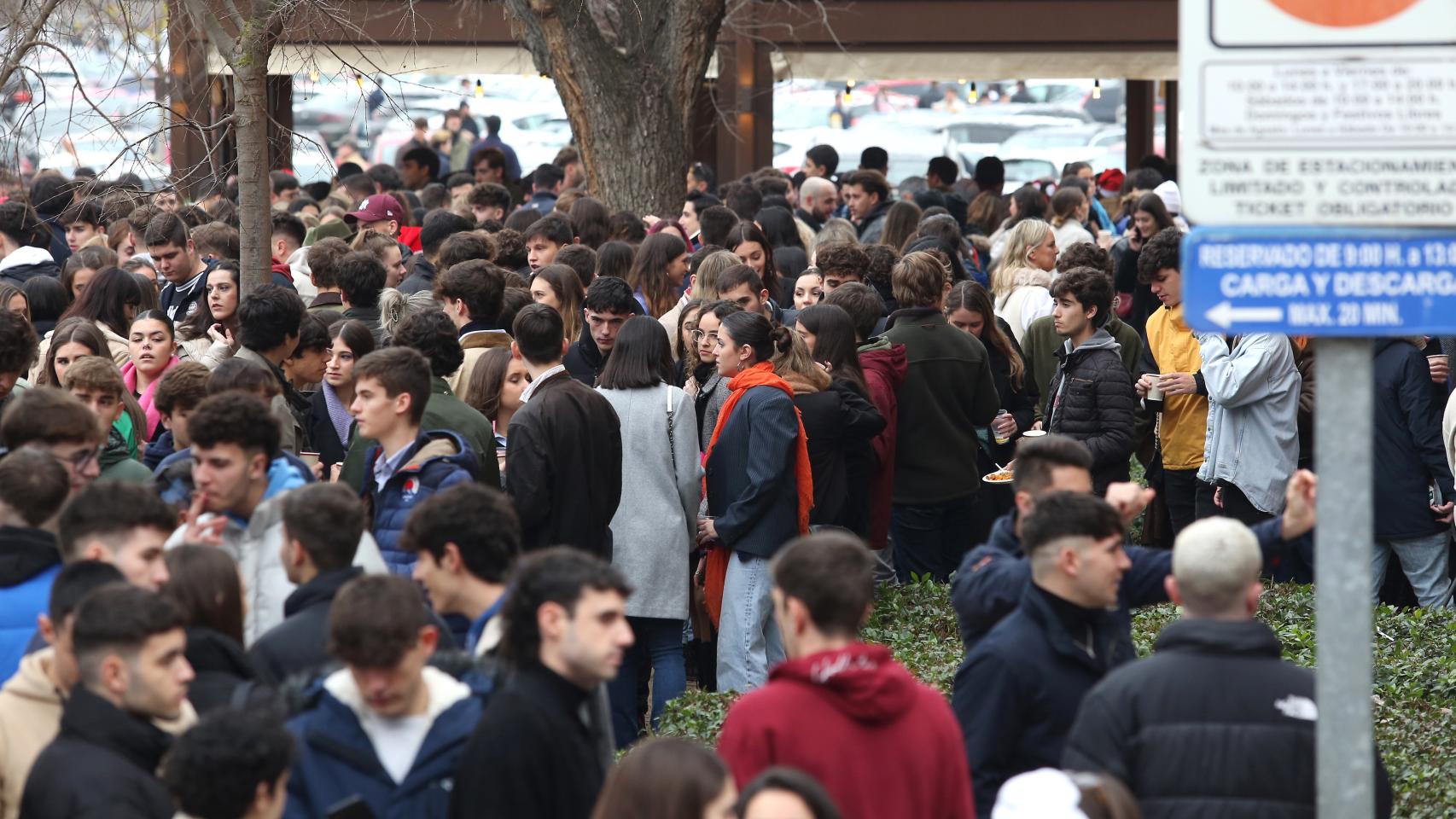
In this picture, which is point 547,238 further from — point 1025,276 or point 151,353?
point 151,353

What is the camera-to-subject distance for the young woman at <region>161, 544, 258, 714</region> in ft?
13.8

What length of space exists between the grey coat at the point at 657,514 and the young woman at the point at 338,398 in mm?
1054

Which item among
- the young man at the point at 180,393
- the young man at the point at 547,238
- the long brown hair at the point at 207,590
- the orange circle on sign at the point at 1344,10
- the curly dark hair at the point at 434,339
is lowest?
the long brown hair at the point at 207,590

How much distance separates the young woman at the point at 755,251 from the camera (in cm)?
1053

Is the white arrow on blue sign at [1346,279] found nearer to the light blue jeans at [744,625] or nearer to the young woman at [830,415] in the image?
the light blue jeans at [744,625]

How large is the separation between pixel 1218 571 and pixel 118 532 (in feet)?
9.01

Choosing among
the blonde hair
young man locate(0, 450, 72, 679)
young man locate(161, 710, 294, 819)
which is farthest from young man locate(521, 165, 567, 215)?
young man locate(161, 710, 294, 819)

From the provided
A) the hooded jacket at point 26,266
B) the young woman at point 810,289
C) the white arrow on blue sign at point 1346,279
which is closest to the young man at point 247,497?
the white arrow on blue sign at point 1346,279

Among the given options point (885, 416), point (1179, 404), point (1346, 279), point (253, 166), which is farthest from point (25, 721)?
point (1179, 404)

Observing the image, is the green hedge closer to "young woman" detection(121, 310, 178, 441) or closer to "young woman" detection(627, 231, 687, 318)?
"young woman" detection(627, 231, 687, 318)

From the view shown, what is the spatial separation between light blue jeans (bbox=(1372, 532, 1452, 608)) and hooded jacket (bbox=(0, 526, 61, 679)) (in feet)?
21.7

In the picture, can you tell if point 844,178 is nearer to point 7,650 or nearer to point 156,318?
point 156,318

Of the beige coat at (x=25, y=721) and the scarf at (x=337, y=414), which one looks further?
the scarf at (x=337, y=414)

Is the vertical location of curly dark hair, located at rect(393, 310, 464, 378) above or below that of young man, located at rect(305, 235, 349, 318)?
below
